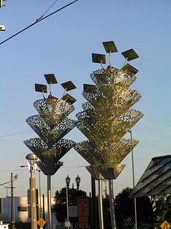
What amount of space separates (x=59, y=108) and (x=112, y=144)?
4475 millimetres

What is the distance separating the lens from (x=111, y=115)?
3225 cm

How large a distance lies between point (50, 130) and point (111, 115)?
13.4 ft

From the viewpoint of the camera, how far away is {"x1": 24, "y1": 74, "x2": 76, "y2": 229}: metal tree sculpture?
33781 millimetres

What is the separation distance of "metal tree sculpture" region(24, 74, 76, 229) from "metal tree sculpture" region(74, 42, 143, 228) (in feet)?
6.67

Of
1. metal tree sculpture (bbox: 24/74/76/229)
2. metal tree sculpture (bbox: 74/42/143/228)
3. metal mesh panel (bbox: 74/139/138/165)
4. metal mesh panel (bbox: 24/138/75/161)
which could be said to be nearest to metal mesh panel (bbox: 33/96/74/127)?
metal tree sculpture (bbox: 24/74/76/229)

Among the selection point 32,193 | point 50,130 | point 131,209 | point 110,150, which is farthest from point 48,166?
point 131,209

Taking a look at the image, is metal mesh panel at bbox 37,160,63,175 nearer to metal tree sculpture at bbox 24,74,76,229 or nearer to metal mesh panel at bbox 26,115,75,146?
metal tree sculpture at bbox 24,74,76,229

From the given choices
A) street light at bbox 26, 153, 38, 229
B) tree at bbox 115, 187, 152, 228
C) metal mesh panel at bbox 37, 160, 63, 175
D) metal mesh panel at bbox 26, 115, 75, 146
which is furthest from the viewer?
tree at bbox 115, 187, 152, 228

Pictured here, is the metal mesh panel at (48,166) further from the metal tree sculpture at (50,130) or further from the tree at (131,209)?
the tree at (131,209)

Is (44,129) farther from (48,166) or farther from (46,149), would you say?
(48,166)

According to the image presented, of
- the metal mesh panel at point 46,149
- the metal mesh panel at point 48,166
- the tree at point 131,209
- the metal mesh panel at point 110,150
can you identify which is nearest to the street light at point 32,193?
the metal mesh panel at point 110,150

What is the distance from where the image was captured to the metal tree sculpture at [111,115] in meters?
32.2

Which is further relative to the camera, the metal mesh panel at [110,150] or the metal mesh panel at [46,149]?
the metal mesh panel at [46,149]

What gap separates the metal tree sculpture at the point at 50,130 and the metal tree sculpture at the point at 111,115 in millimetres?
2033
